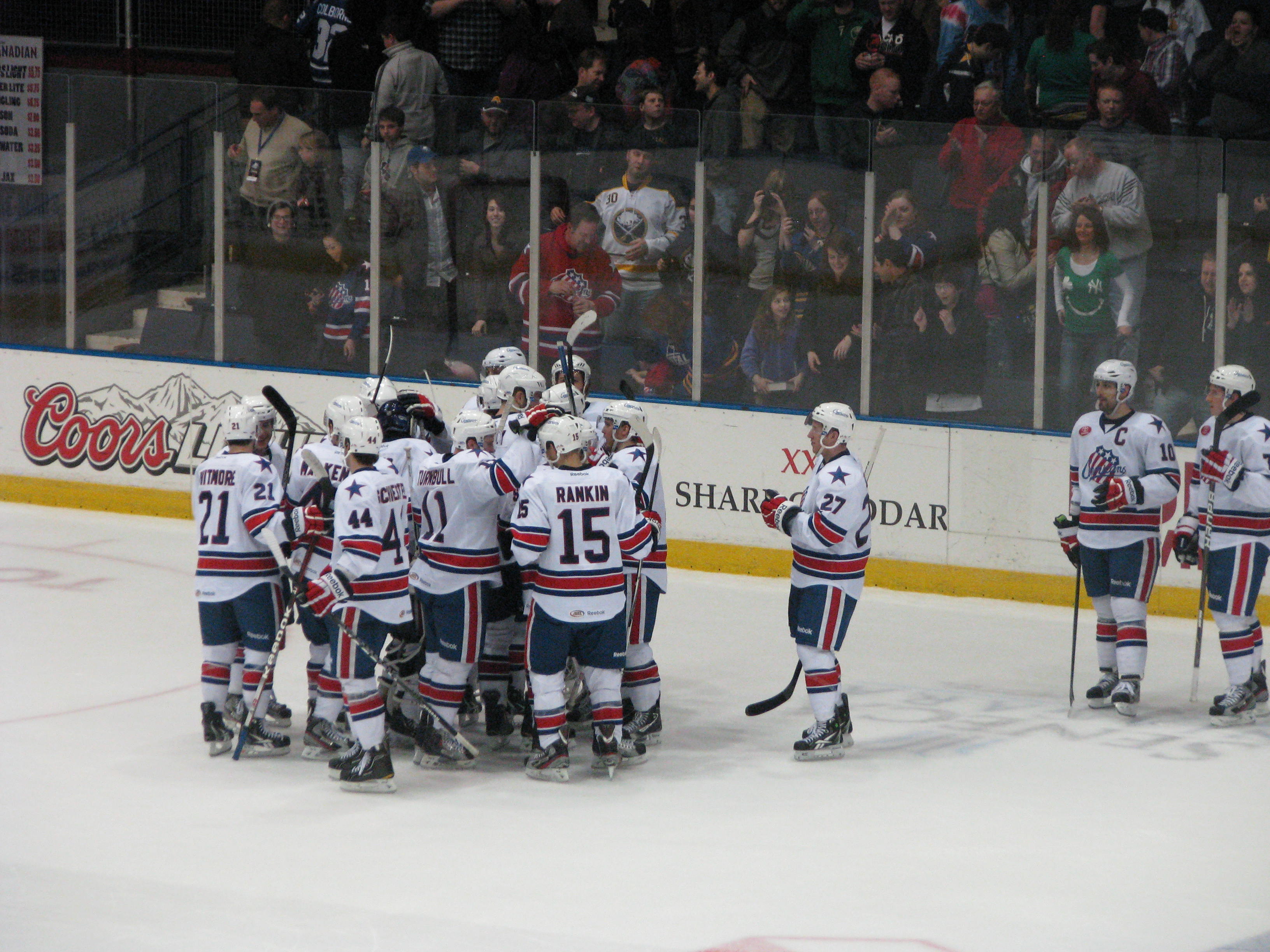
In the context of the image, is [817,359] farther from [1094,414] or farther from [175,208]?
[175,208]

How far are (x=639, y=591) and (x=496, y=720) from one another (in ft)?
2.47

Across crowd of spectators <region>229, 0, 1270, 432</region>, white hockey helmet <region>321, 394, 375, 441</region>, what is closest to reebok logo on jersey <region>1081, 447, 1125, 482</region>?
crowd of spectators <region>229, 0, 1270, 432</region>

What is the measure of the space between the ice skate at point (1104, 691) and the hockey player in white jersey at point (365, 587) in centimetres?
311

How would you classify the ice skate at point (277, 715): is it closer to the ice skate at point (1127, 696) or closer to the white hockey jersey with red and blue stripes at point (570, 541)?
the white hockey jersey with red and blue stripes at point (570, 541)

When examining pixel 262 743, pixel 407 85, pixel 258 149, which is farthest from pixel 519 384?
pixel 258 149

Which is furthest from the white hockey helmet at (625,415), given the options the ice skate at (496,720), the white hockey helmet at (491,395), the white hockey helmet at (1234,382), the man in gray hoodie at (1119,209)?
the man in gray hoodie at (1119,209)

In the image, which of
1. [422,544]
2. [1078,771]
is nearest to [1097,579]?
[1078,771]

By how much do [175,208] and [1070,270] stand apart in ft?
19.3

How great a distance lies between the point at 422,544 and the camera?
22.1 feet

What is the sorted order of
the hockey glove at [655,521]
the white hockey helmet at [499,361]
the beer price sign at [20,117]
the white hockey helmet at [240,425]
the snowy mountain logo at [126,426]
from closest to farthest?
the white hockey helmet at [240,425] → the hockey glove at [655,521] → the white hockey helmet at [499,361] → the snowy mountain logo at [126,426] → the beer price sign at [20,117]

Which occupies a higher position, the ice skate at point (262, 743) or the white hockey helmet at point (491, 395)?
the white hockey helmet at point (491, 395)

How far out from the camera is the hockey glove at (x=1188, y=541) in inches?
299

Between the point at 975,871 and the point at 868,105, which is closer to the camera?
the point at 975,871

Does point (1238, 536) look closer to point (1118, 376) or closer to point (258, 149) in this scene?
point (1118, 376)
